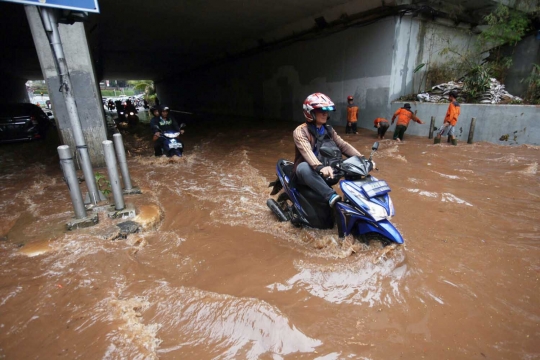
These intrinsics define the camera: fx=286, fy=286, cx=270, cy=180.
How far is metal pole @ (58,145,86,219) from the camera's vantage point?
135 inches

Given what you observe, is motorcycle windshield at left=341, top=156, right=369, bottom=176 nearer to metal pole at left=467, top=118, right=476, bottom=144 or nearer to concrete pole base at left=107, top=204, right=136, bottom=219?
concrete pole base at left=107, top=204, right=136, bottom=219

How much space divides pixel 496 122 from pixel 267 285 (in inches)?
388

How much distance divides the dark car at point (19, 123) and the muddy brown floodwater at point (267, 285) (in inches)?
263

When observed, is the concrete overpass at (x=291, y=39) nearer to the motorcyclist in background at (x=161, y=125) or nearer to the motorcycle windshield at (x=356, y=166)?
the motorcyclist in background at (x=161, y=125)

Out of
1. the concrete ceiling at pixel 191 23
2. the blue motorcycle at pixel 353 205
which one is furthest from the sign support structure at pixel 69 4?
the concrete ceiling at pixel 191 23

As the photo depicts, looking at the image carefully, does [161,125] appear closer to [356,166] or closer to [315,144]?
[315,144]

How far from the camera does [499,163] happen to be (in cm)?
699

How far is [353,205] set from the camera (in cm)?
291

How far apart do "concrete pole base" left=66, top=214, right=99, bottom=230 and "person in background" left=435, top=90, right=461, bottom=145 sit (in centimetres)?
971

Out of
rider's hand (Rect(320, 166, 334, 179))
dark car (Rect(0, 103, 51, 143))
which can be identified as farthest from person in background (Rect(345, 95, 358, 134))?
dark car (Rect(0, 103, 51, 143))

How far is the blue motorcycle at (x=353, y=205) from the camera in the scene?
2768 millimetres

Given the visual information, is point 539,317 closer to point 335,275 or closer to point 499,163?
point 335,275

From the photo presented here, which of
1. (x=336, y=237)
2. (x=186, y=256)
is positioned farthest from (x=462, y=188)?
(x=186, y=256)

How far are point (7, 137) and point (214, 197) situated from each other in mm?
9322
